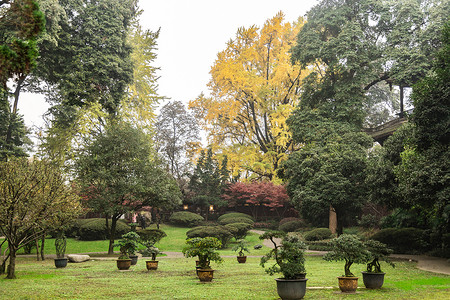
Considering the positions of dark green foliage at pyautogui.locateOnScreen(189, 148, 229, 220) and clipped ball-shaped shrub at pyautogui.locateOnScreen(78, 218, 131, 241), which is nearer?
clipped ball-shaped shrub at pyautogui.locateOnScreen(78, 218, 131, 241)

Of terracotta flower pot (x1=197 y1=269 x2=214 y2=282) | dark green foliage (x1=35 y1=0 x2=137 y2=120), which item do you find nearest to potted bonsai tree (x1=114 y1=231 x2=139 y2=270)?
terracotta flower pot (x1=197 y1=269 x2=214 y2=282)

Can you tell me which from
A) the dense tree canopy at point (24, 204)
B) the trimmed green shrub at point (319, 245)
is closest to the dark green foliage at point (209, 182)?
the trimmed green shrub at point (319, 245)

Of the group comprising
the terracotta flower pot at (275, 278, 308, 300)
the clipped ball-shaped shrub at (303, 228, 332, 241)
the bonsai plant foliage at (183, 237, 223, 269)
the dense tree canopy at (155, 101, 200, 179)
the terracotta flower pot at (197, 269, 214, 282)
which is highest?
the dense tree canopy at (155, 101, 200, 179)

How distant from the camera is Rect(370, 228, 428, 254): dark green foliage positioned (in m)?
18.5

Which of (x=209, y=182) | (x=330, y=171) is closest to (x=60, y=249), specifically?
(x=330, y=171)

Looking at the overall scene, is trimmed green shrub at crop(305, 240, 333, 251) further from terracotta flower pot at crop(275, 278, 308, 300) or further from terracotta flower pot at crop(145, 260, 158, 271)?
terracotta flower pot at crop(275, 278, 308, 300)

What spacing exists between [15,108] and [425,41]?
28.5 m

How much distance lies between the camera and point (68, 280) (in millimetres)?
10922

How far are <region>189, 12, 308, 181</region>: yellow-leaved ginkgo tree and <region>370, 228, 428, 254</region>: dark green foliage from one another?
45.4 feet

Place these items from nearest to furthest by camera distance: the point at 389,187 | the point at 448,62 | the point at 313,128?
1. the point at 448,62
2. the point at 389,187
3. the point at 313,128

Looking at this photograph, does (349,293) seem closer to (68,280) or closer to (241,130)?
(68,280)

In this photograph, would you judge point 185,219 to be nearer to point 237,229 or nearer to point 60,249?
point 237,229

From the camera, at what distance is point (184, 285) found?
10.2m

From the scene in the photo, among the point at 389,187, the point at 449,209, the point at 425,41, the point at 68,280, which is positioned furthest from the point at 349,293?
the point at 425,41
